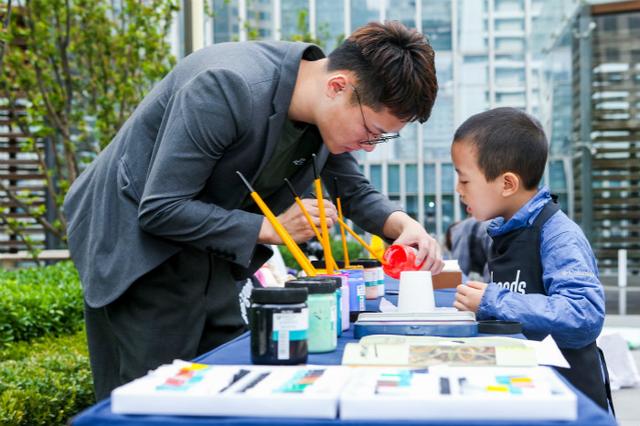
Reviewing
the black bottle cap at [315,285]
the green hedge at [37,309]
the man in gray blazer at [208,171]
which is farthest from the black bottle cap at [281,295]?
the green hedge at [37,309]

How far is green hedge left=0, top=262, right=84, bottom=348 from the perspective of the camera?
15.5ft

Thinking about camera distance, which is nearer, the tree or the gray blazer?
the gray blazer

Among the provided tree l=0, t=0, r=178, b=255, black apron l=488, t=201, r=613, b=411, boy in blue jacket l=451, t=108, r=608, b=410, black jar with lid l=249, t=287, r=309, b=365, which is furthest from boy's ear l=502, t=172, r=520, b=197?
tree l=0, t=0, r=178, b=255

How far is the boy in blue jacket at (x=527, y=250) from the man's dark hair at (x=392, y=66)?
0.41 m

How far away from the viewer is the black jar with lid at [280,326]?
4.10ft

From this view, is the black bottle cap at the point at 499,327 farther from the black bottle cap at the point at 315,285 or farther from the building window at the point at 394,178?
the building window at the point at 394,178

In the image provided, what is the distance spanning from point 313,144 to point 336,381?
1102 millimetres

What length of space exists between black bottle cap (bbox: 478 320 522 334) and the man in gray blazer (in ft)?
1.39

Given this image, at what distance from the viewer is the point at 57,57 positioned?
6.48 m

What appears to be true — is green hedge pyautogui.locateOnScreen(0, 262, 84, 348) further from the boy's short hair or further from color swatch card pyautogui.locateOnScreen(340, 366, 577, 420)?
color swatch card pyautogui.locateOnScreen(340, 366, 577, 420)

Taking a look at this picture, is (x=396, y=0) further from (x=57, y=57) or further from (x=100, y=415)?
(x=100, y=415)

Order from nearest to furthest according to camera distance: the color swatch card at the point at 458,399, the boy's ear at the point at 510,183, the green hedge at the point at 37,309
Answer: the color swatch card at the point at 458,399, the boy's ear at the point at 510,183, the green hedge at the point at 37,309

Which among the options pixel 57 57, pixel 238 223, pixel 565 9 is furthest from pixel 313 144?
pixel 565 9

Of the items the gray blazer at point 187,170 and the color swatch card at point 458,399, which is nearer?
the color swatch card at point 458,399
